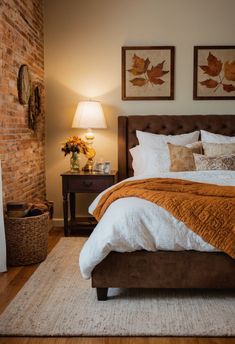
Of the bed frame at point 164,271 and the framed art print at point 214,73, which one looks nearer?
the bed frame at point 164,271

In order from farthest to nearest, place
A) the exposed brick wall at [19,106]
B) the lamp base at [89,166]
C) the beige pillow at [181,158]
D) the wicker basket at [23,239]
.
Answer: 1. the lamp base at [89,166]
2. the beige pillow at [181,158]
3. the exposed brick wall at [19,106]
4. the wicker basket at [23,239]

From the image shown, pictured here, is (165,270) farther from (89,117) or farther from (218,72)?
(218,72)

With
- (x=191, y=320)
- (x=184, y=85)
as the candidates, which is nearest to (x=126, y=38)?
(x=184, y=85)

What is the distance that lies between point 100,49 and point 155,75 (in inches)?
28.5

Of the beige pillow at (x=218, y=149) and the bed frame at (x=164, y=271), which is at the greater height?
the beige pillow at (x=218, y=149)

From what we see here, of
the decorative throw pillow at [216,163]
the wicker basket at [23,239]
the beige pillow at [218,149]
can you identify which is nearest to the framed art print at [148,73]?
the beige pillow at [218,149]

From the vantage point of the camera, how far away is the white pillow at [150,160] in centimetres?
435

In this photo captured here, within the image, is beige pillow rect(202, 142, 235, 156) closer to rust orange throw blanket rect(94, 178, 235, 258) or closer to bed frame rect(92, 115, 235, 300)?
rust orange throw blanket rect(94, 178, 235, 258)

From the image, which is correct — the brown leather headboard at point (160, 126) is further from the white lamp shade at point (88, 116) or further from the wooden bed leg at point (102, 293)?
the wooden bed leg at point (102, 293)

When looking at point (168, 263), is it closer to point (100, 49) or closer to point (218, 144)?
point (218, 144)

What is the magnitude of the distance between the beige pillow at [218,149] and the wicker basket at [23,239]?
6.12 ft

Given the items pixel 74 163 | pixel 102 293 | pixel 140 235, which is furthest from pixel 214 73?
pixel 102 293

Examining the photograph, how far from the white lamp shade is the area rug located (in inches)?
79.7

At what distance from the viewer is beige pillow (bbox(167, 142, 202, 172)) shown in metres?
4.18
